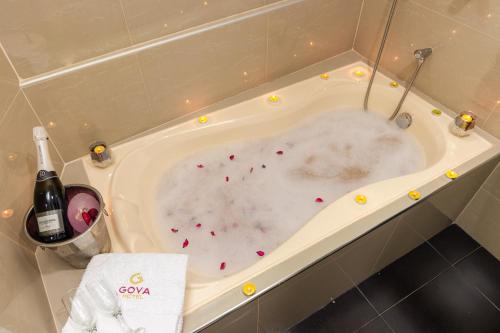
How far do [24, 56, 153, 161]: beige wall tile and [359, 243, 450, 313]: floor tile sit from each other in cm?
120

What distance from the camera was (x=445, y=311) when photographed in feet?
4.52

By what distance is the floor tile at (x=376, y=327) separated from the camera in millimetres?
1327

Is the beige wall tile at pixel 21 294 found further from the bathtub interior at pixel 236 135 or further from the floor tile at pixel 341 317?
the floor tile at pixel 341 317

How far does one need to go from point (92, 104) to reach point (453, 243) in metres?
1.67

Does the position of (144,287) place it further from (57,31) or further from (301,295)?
(57,31)

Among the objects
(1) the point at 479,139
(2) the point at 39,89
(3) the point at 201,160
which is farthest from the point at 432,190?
(2) the point at 39,89

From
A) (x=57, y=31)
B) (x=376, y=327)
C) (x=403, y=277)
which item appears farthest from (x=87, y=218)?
(x=403, y=277)

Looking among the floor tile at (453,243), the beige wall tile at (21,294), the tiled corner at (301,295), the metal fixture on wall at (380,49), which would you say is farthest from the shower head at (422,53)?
the beige wall tile at (21,294)

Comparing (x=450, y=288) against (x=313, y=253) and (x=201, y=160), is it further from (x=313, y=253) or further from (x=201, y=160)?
(x=201, y=160)

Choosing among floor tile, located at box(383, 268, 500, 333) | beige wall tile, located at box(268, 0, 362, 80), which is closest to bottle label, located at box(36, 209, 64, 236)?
beige wall tile, located at box(268, 0, 362, 80)

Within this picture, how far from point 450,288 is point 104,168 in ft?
4.97

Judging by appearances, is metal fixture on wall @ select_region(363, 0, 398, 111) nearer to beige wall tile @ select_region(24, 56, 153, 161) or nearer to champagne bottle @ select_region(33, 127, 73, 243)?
beige wall tile @ select_region(24, 56, 153, 161)

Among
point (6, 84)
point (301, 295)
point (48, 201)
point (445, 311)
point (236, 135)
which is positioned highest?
point (6, 84)

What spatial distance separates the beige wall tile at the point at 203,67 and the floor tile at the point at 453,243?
1.16 m
